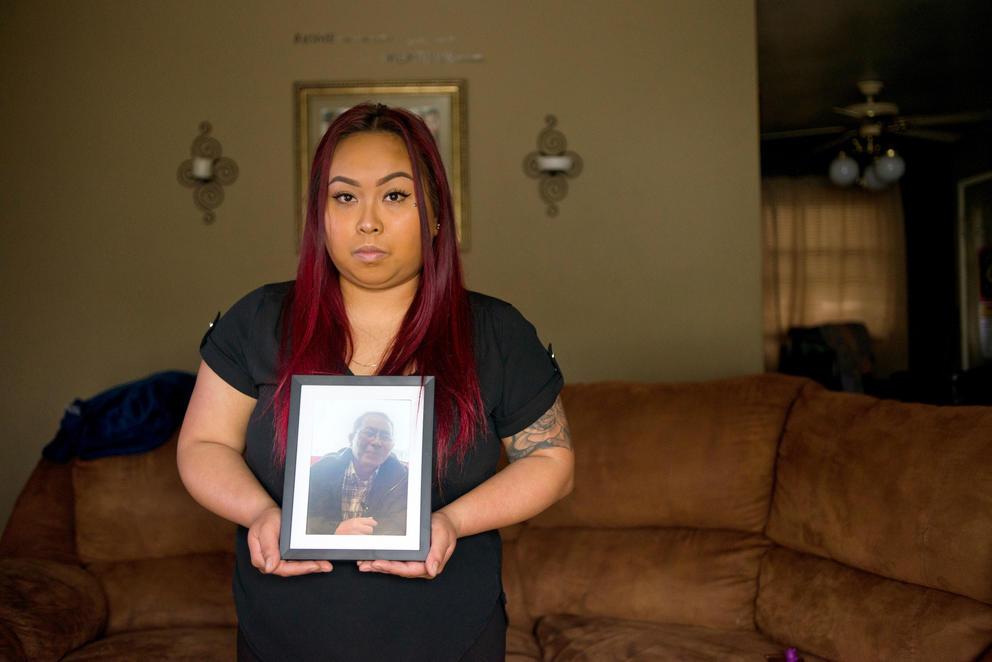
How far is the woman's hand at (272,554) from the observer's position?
1.05m

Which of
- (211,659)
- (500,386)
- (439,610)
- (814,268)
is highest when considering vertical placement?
(814,268)

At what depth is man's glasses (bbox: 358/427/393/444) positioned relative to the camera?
109 cm

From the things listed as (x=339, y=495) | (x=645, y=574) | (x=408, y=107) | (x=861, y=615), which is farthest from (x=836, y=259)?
(x=339, y=495)

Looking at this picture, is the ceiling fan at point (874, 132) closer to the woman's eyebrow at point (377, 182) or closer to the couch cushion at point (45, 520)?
Result: the woman's eyebrow at point (377, 182)

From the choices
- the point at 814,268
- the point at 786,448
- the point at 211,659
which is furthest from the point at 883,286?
the point at 211,659

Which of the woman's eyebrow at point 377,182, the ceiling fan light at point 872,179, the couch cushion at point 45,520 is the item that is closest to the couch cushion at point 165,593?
the couch cushion at point 45,520

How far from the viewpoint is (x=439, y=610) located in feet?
3.87

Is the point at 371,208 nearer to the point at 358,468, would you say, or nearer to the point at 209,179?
the point at 358,468

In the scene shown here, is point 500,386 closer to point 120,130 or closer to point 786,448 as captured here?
point 786,448

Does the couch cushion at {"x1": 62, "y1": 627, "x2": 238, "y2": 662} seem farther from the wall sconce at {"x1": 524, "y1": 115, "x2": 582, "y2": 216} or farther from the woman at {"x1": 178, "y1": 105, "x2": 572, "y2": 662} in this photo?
the wall sconce at {"x1": 524, "y1": 115, "x2": 582, "y2": 216}

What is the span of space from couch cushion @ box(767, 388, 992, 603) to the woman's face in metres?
1.34

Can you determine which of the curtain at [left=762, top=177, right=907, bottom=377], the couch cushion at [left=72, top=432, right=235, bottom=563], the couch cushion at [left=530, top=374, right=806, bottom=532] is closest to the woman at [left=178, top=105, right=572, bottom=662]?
the couch cushion at [left=530, top=374, right=806, bottom=532]

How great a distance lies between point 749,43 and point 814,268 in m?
3.57

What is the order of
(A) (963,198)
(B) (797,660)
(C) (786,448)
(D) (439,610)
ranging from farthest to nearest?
1. (A) (963,198)
2. (C) (786,448)
3. (B) (797,660)
4. (D) (439,610)
